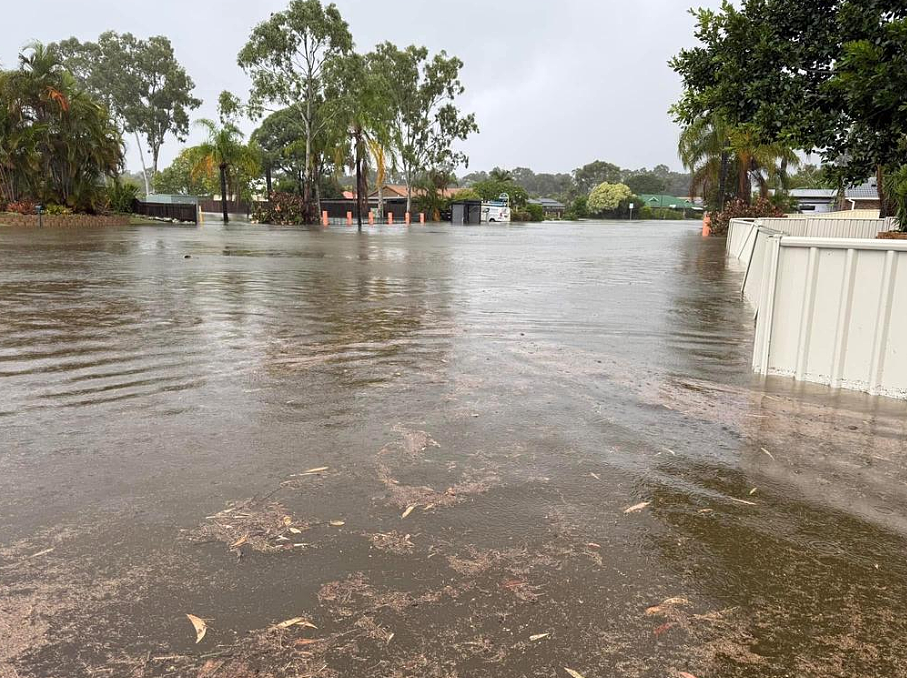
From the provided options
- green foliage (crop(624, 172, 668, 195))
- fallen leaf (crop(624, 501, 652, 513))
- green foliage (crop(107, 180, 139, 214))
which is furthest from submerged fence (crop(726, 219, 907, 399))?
green foliage (crop(624, 172, 668, 195))

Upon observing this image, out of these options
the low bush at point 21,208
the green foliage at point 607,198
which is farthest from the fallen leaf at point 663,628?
the green foliage at point 607,198

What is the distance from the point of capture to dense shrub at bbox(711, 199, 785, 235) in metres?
35.4

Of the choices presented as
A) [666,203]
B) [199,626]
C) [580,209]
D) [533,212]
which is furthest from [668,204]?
[199,626]

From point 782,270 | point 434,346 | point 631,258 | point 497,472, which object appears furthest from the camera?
point 631,258

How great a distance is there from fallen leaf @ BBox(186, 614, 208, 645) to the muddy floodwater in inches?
0.5

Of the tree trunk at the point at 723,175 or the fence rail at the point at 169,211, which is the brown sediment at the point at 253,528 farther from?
the fence rail at the point at 169,211

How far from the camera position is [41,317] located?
7898mm

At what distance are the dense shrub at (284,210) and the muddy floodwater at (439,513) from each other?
4134 cm

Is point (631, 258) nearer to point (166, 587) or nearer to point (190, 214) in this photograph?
point (166, 587)

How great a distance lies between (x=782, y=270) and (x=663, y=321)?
2.85 meters

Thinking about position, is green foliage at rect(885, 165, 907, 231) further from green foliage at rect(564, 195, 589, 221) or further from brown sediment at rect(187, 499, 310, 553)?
green foliage at rect(564, 195, 589, 221)

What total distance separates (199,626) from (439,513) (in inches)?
45.3

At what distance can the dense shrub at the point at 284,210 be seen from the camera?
46406 mm

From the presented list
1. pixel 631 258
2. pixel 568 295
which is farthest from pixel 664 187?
pixel 568 295
